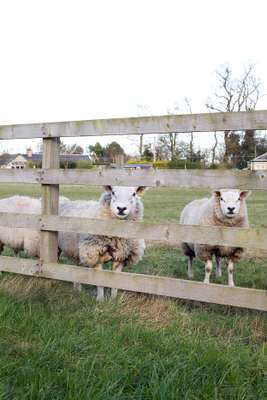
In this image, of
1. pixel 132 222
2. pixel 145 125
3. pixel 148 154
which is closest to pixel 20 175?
pixel 132 222

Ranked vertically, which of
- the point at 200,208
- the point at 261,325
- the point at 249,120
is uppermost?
the point at 249,120

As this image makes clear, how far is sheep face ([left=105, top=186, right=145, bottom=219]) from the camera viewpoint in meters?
5.48

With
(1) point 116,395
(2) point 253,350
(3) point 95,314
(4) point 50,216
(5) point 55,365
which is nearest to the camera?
(1) point 116,395

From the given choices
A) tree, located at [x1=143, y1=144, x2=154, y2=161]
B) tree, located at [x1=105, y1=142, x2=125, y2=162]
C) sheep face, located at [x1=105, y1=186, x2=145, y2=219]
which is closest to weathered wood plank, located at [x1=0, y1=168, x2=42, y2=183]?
sheep face, located at [x1=105, y1=186, x2=145, y2=219]

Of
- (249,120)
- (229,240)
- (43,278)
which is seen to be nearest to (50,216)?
(43,278)

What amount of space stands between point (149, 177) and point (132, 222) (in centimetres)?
46

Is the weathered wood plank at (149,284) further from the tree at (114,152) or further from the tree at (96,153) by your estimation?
the tree at (96,153)

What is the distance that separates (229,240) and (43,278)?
7.12 feet

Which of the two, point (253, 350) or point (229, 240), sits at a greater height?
point (229, 240)

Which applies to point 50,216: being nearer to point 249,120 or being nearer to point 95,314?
point 95,314

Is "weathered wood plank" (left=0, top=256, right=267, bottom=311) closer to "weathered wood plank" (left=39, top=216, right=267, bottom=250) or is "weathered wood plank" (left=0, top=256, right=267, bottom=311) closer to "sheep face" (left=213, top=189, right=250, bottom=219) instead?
"weathered wood plank" (left=39, top=216, right=267, bottom=250)

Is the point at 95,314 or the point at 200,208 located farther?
the point at 200,208

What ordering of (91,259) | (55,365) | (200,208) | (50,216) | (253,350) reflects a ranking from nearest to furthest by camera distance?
(55,365), (253,350), (50,216), (91,259), (200,208)

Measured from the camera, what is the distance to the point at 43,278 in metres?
4.96
